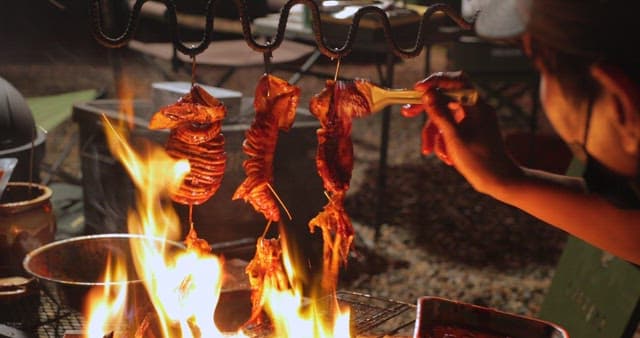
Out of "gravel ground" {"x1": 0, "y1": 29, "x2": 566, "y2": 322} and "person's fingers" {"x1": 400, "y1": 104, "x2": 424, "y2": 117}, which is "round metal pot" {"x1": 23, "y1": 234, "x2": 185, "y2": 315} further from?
"gravel ground" {"x1": 0, "y1": 29, "x2": 566, "y2": 322}

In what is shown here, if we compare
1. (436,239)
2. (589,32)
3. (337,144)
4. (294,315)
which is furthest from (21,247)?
(436,239)

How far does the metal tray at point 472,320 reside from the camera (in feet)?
8.22

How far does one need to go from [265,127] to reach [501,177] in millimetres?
791

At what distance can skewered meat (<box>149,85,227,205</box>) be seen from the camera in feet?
7.43

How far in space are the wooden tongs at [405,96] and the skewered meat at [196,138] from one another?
0.49m

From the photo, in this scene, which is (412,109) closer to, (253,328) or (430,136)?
A: (430,136)

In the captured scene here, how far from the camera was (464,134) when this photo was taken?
7.26 feet

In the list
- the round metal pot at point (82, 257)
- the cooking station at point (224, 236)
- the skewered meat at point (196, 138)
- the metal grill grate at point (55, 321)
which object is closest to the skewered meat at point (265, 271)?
the cooking station at point (224, 236)

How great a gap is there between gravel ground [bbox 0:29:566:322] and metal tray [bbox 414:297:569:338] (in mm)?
2697

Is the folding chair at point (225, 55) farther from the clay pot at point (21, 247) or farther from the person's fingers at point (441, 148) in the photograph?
the person's fingers at point (441, 148)

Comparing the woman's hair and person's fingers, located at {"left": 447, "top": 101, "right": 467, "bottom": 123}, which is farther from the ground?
the woman's hair

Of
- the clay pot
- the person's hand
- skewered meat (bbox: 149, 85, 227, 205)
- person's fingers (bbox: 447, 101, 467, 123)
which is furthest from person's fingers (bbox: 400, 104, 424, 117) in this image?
the clay pot

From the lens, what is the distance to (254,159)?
2.36 m

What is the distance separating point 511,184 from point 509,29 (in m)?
0.85
